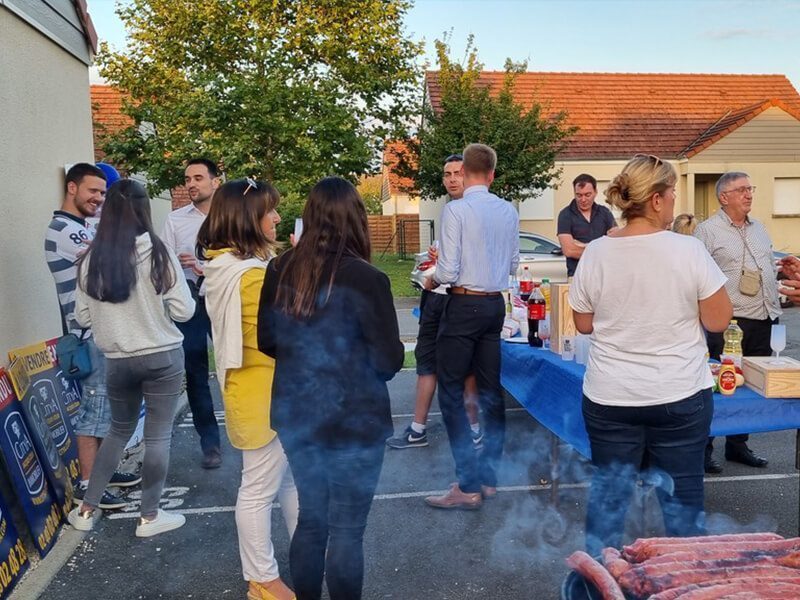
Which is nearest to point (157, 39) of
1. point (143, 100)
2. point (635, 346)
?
point (143, 100)

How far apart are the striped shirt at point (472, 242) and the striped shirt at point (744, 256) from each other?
1428mm

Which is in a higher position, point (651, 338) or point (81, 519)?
point (651, 338)

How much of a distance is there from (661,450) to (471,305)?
5.24 ft

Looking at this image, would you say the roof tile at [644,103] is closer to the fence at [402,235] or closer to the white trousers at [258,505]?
the fence at [402,235]

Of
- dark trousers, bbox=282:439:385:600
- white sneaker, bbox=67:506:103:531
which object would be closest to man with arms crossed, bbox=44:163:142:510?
white sneaker, bbox=67:506:103:531

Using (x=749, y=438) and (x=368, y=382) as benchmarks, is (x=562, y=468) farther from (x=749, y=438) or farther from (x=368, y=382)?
(x=368, y=382)

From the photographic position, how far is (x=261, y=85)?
15.8 meters

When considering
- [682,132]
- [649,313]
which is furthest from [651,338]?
[682,132]

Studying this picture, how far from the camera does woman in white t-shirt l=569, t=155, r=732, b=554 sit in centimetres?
252

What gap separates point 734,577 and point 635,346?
0.96 metres

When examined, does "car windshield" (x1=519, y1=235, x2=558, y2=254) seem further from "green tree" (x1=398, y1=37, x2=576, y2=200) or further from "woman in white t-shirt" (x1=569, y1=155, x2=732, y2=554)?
"woman in white t-shirt" (x1=569, y1=155, x2=732, y2=554)

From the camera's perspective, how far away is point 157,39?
57.7 ft

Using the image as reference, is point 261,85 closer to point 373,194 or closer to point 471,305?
point 471,305

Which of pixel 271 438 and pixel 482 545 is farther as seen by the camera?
pixel 482 545
